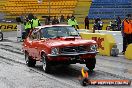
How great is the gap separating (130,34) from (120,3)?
31893 mm

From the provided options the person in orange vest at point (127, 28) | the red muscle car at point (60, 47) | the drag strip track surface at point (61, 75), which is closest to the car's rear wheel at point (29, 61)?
the drag strip track surface at point (61, 75)

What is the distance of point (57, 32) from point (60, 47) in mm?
1564

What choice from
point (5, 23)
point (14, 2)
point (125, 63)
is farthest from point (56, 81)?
point (14, 2)

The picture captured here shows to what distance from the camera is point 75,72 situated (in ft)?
43.9

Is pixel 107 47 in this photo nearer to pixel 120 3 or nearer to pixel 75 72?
pixel 75 72

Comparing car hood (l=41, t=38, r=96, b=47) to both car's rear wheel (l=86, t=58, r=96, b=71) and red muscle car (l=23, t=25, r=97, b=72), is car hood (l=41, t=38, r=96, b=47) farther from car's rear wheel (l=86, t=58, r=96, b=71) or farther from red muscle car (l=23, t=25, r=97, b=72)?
car's rear wheel (l=86, t=58, r=96, b=71)

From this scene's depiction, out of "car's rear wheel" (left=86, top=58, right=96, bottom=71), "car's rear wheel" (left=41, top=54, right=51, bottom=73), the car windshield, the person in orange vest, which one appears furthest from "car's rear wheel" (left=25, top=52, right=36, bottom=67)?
the person in orange vest

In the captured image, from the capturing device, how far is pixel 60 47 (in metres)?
12.7

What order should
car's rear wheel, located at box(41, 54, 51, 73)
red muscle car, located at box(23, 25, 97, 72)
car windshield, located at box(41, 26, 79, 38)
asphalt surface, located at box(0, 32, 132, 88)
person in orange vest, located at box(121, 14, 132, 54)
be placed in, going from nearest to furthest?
1. asphalt surface, located at box(0, 32, 132, 88)
2. red muscle car, located at box(23, 25, 97, 72)
3. car's rear wheel, located at box(41, 54, 51, 73)
4. car windshield, located at box(41, 26, 79, 38)
5. person in orange vest, located at box(121, 14, 132, 54)

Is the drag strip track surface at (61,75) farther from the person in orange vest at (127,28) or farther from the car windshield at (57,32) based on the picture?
the person in orange vest at (127,28)

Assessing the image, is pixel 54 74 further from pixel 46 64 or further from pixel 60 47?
pixel 60 47

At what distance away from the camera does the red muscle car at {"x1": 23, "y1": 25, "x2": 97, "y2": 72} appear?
1271cm

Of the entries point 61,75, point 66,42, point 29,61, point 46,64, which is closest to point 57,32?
point 66,42

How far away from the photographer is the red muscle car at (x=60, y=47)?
1271 cm
